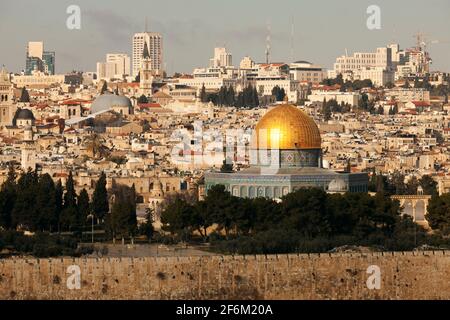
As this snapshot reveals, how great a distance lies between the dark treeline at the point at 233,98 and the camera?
127688mm

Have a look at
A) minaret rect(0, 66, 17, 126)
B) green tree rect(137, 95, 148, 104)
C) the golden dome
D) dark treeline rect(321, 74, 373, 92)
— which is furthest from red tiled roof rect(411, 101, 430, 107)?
the golden dome

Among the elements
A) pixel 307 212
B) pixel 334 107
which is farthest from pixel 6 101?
pixel 307 212

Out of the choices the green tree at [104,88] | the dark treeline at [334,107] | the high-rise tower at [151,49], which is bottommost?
the dark treeline at [334,107]

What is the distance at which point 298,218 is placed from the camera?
4928 centimetres

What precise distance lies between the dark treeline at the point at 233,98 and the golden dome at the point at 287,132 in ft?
223

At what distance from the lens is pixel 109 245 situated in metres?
49.4

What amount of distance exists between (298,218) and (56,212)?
655 cm

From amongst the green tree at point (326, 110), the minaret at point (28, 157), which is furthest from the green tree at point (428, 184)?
the green tree at point (326, 110)

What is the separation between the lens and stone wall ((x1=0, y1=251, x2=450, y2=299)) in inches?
1602

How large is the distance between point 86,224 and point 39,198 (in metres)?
1.40

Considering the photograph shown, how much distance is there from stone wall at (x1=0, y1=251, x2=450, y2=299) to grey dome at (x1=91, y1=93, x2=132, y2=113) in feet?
249

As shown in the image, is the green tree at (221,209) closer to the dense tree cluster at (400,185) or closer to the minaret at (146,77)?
the dense tree cluster at (400,185)
